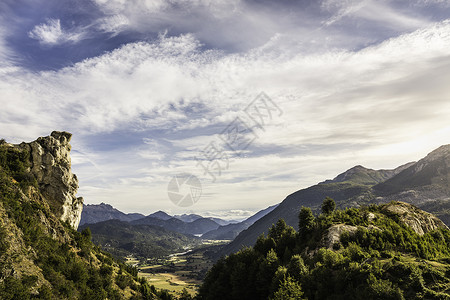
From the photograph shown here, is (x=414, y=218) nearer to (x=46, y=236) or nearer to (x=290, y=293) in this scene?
(x=290, y=293)

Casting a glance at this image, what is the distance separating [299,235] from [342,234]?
79.4 ft

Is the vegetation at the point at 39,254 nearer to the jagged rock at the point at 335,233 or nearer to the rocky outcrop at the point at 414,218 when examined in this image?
the jagged rock at the point at 335,233

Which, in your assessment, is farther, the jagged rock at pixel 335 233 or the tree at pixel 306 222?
the tree at pixel 306 222

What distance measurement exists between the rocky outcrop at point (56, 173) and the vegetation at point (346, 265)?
212ft

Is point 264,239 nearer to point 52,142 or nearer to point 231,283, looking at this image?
point 231,283

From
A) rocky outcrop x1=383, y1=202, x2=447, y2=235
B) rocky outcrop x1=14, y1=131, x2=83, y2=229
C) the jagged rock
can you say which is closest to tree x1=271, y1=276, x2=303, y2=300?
the jagged rock

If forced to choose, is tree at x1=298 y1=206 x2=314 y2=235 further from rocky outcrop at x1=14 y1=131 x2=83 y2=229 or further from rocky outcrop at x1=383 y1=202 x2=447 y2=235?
rocky outcrop at x1=14 y1=131 x2=83 y2=229

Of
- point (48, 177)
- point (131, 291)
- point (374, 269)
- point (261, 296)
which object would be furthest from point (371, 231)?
point (48, 177)

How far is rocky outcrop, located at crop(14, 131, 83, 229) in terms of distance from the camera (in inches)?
3654

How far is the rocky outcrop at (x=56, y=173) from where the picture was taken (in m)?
92.8

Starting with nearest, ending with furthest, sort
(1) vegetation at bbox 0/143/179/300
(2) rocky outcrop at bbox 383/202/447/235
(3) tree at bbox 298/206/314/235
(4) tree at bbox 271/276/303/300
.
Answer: (4) tree at bbox 271/276/303/300
(1) vegetation at bbox 0/143/179/300
(2) rocky outcrop at bbox 383/202/447/235
(3) tree at bbox 298/206/314/235

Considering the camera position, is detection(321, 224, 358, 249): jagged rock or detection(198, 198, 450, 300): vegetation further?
detection(321, 224, 358, 249): jagged rock

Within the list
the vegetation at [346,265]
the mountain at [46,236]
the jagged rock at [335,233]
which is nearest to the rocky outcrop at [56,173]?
the mountain at [46,236]

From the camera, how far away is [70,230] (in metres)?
93.6
